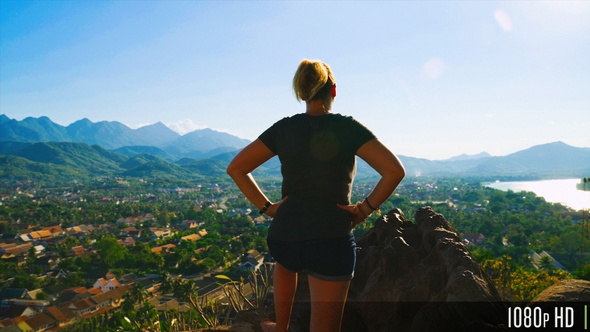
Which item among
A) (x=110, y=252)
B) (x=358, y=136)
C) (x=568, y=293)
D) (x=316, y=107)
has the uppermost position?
(x=316, y=107)

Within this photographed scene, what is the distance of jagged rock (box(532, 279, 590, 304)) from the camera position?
330cm

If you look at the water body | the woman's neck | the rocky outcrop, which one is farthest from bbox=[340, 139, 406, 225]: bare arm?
the water body

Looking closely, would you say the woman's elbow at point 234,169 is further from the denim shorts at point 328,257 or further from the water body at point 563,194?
the water body at point 563,194

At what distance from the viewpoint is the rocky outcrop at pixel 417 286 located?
247cm

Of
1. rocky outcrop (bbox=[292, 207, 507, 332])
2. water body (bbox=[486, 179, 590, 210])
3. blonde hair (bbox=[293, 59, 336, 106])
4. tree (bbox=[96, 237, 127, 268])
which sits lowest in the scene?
water body (bbox=[486, 179, 590, 210])

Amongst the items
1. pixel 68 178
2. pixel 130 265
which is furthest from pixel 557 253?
pixel 68 178

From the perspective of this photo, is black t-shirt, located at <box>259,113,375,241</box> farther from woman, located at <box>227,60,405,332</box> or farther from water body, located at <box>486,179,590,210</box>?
water body, located at <box>486,179,590,210</box>

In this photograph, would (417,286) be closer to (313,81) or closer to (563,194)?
(313,81)

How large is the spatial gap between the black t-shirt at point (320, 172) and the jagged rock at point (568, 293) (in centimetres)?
262

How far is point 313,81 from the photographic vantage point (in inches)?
77.4

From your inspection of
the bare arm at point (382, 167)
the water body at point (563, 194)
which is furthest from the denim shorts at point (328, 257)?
the water body at point (563, 194)

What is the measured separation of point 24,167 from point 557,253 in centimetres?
17020

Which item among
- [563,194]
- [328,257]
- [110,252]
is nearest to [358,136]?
[328,257]

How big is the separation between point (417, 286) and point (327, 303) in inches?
57.3
